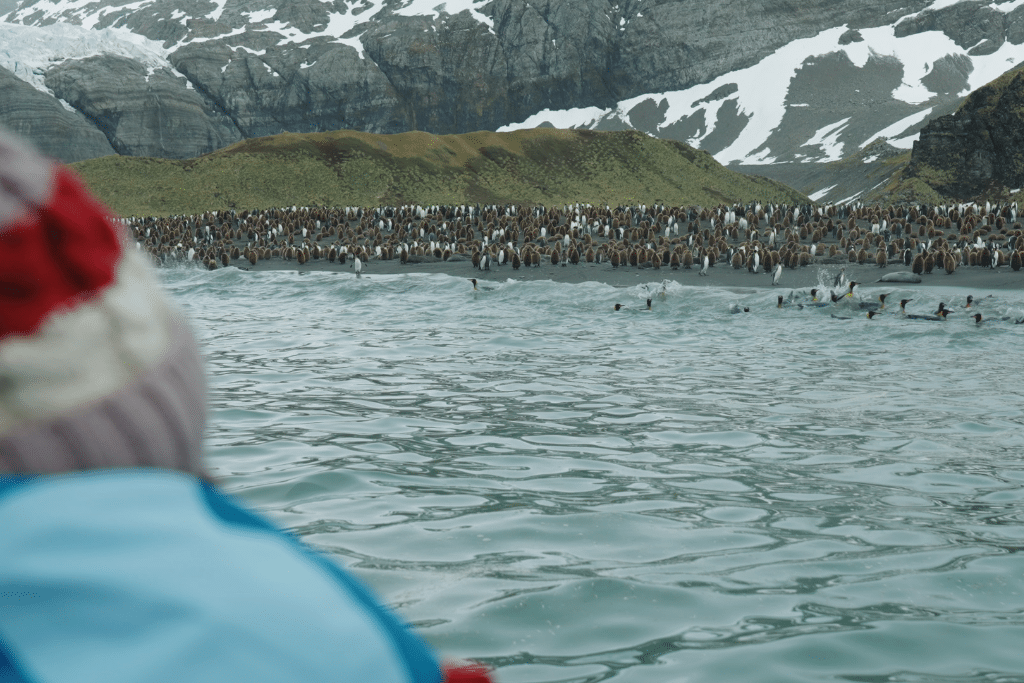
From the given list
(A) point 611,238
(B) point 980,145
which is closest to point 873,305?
(A) point 611,238

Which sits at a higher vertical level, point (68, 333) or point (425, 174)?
point (425, 174)

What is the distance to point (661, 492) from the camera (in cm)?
710

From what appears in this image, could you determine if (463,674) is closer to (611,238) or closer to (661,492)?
(661,492)

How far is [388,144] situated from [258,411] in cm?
7075

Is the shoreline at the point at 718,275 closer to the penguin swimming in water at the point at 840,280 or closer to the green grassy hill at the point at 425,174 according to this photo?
the penguin swimming in water at the point at 840,280

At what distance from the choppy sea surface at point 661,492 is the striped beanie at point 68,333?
136cm

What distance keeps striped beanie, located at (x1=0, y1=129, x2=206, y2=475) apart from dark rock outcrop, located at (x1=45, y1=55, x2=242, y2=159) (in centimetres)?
15922

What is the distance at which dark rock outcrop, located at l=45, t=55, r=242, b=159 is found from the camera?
15425cm

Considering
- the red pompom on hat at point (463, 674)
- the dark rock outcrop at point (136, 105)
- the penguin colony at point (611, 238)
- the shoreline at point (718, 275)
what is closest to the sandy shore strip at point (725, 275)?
the shoreline at point (718, 275)

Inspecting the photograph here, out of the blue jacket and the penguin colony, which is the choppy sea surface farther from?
the penguin colony

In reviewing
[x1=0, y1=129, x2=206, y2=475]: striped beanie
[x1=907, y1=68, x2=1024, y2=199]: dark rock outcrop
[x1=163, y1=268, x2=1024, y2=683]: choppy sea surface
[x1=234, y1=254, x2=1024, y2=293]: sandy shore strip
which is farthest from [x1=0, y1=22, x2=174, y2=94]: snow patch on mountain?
[x1=0, y1=129, x2=206, y2=475]: striped beanie

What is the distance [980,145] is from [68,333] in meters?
94.9

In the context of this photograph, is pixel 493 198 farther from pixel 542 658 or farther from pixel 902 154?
pixel 902 154

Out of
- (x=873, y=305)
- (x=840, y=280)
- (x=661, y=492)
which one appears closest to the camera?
(x=661, y=492)
